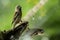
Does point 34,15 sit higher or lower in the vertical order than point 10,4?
lower

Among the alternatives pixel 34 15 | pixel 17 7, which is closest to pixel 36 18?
pixel 34 15

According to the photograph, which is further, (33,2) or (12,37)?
(33,2)

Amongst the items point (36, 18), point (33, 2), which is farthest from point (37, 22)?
point (33, 2)

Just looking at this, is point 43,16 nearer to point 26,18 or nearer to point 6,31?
point 26,18

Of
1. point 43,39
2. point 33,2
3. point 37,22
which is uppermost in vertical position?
point 33,2

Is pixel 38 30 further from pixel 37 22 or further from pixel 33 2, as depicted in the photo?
pixel 33 2

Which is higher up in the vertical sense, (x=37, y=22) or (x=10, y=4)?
(x=10, y=4)
